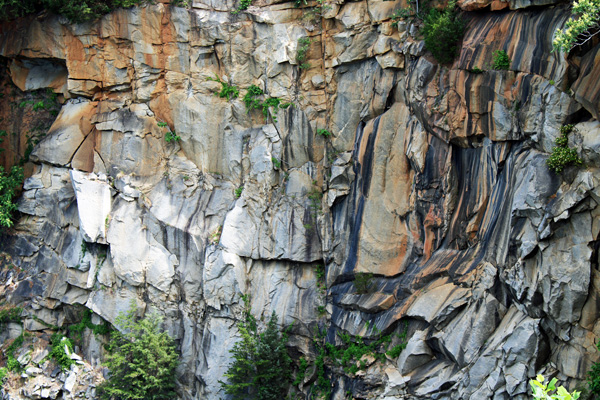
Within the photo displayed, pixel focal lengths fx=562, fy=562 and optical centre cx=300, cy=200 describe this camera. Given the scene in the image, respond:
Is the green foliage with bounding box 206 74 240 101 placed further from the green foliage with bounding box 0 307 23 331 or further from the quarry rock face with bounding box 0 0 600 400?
the green foliage with bounding box 0 307 23 331

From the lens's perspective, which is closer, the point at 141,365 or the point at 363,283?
the point at 363,283

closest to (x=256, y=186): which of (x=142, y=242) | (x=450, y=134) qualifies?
(x=142, y=242)

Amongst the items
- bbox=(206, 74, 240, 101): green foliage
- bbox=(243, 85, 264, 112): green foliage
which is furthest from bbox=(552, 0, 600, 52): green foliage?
bbox=(206, 74, 240, 101): green foliage

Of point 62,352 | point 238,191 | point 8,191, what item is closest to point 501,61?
point 238,191

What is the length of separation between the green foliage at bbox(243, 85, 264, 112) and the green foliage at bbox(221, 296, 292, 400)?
26.4ft

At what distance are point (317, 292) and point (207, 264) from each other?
405cm

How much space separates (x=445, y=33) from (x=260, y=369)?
11.8 m

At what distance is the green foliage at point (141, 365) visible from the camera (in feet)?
61.7

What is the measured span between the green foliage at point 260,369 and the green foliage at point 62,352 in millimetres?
6642

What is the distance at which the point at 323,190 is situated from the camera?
19641mm

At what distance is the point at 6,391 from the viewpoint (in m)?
20.7

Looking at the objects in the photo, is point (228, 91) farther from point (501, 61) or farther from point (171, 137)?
point (501, 61)

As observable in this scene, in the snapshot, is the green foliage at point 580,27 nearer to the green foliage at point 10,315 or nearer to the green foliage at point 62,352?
the green foliage at point 62,352

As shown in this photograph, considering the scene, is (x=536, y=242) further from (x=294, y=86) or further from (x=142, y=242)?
(x=142, y=242)
